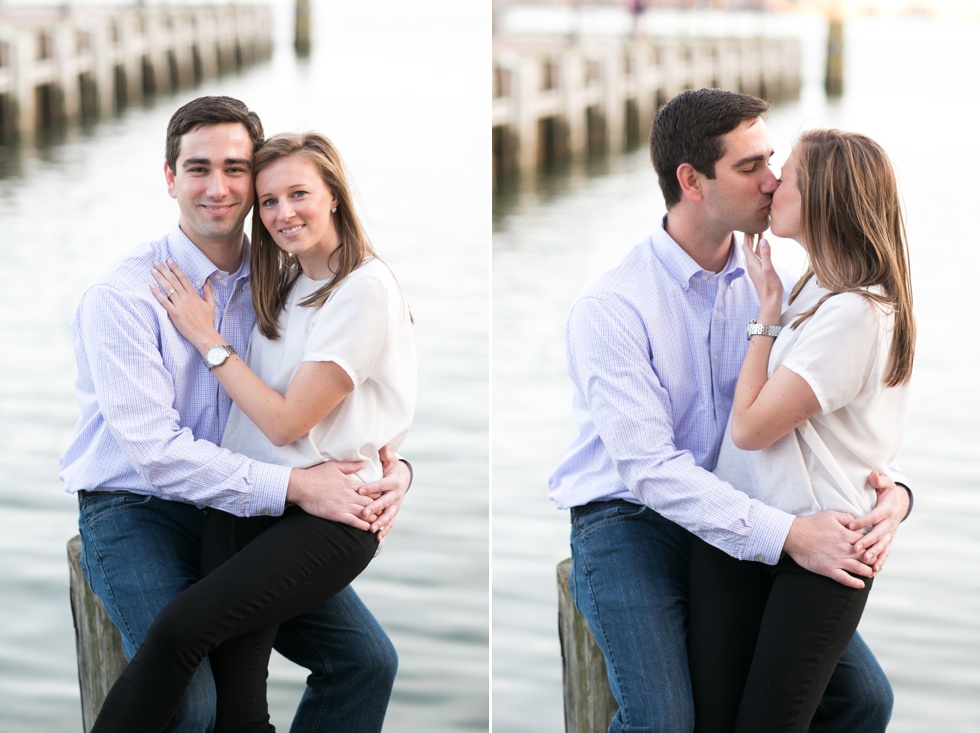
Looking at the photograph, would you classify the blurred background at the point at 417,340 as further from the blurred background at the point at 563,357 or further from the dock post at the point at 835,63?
the dock post at the point at 835,63

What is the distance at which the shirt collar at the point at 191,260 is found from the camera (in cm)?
281

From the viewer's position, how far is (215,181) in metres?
2.76

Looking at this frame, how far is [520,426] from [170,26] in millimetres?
19581

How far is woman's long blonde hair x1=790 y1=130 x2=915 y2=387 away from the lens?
96.3 inches

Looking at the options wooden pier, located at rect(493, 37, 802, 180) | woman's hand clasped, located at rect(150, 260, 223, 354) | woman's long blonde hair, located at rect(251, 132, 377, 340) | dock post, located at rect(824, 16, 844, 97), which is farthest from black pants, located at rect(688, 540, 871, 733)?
dock post, located at rect(824, 16, 844, 97)

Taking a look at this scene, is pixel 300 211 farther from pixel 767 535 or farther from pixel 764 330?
pixel 767 535

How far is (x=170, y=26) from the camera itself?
24.2 m

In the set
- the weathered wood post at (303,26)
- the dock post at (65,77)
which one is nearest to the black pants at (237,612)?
the dock post at (65,77)

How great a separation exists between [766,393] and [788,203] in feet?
1.29

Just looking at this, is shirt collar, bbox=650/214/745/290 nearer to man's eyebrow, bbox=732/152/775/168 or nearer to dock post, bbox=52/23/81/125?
man's eyebrow, bbox=732/152/775/168

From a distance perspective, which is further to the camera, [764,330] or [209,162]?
[209,162]

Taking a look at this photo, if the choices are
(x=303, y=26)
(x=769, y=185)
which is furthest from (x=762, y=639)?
(x=303, y=26)

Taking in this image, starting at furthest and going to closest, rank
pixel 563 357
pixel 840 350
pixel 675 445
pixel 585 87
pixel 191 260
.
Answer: pixel 585 87, pixel 563 357, pixel 191 260, pixel 675 445, pixel 840 350

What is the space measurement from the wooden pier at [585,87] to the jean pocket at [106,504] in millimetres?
13306
